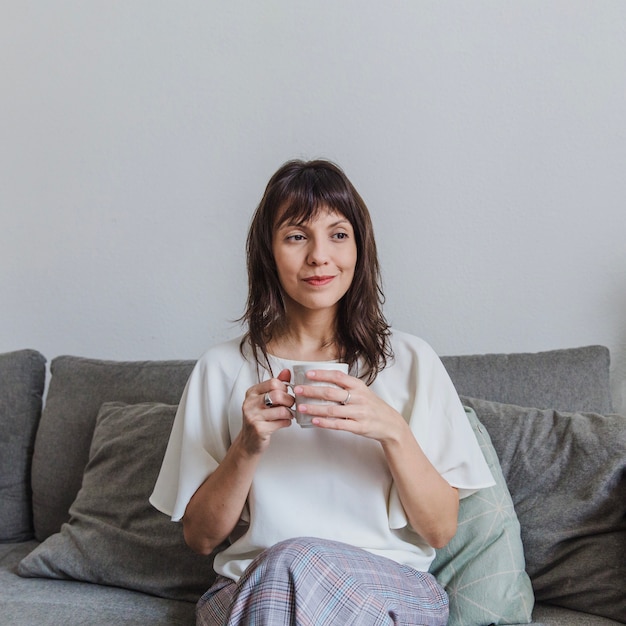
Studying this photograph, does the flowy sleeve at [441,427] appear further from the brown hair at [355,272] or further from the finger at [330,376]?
the finger at [330,376]

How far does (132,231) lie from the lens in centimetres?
226

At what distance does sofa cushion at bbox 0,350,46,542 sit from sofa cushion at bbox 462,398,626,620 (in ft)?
3.90

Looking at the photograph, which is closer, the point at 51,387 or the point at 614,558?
the point at 614,558

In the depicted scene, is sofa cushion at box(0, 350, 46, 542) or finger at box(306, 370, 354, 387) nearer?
finger at box(306, 370, 354, 387)

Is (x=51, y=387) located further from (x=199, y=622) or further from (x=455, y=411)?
(x=455, y=411)

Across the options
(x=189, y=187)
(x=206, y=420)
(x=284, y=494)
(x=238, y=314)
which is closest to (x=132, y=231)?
(x=189, y=187)

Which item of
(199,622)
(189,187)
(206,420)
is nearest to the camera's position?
(199,622)

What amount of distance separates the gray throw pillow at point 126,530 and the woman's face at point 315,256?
22.1 inches

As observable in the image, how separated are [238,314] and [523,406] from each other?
2.75ft

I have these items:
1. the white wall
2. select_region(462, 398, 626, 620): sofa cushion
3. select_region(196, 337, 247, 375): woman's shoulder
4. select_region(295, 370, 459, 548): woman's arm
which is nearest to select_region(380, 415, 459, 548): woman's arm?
select_region(295, 370, 459, 548): woman's arm

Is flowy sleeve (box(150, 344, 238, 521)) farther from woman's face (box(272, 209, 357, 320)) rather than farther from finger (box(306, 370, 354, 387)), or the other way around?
finger (box(306, 370, 354, 387))

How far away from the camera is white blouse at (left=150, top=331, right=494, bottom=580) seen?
137 centimetres

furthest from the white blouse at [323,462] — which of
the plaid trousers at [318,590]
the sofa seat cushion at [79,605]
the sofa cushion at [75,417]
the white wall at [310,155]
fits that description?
the white wall at [310,155]

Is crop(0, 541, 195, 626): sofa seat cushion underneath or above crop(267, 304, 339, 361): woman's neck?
underneath
